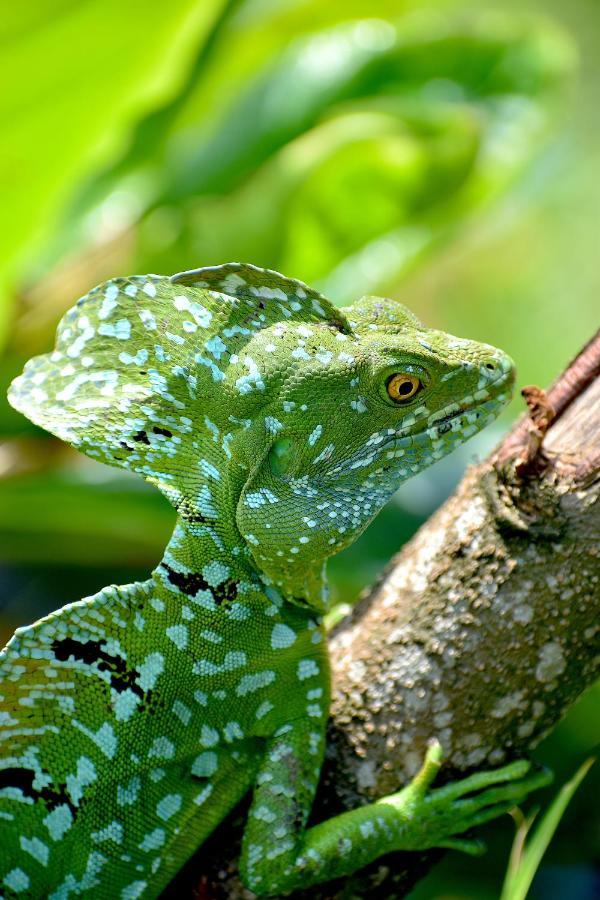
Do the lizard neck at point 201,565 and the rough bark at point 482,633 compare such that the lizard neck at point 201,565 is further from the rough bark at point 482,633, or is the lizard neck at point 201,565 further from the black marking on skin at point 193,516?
the rough bark at point 482,633

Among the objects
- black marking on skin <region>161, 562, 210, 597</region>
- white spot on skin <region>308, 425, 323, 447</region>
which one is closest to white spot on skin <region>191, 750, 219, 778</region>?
black marking on skin <region>161, 562, 210, 597</region>

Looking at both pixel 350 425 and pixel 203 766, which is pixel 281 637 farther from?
pixel 350 425

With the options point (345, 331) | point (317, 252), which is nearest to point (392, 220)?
point (317, 252)

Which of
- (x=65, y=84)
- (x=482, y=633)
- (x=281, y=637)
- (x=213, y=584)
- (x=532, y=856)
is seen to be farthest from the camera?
(x=65, y=84)

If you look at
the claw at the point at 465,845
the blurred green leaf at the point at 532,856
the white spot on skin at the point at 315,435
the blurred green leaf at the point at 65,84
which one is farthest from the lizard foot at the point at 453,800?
the blurred green leaf at the point at 65,84

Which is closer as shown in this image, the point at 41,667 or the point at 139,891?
the point at 41,667


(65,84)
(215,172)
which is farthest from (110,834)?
(215,172)

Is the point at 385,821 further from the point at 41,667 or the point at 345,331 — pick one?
the point at 345,331
